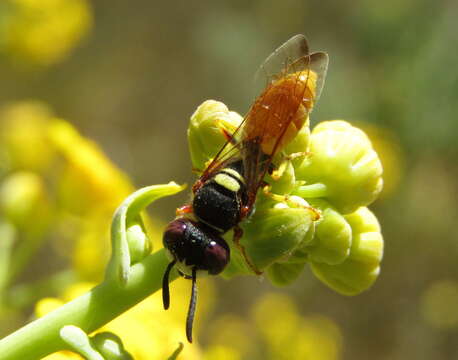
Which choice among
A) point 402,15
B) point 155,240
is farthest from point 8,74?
point 402,15

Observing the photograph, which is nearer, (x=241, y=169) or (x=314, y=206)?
(x=314, y=206)

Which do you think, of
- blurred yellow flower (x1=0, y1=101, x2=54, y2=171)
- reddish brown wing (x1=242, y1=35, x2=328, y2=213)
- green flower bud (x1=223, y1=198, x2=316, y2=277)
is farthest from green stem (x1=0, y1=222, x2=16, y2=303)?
green flower bud (x1=223, y1=198, x2=316, y2=277)

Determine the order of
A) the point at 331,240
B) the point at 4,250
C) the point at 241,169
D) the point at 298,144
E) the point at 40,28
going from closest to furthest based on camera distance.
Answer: the point at 331,240
the point at 298,144
the point at 241,169
the point at 4,250
the point at 40,28

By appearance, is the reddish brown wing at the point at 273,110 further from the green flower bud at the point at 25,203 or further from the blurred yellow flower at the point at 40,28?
the blurred yellow flower at the point at 40,28

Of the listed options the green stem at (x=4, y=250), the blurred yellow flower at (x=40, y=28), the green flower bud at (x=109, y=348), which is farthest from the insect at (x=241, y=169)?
the blurred yellow flower at (x=40, y=28)

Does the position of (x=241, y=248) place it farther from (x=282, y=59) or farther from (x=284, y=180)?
(x=282, y=59)

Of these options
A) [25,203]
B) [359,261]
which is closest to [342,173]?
[359,261]
